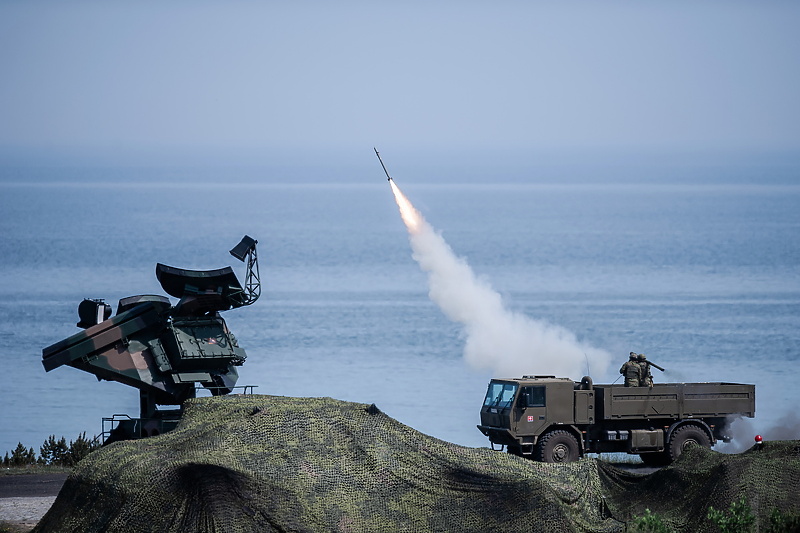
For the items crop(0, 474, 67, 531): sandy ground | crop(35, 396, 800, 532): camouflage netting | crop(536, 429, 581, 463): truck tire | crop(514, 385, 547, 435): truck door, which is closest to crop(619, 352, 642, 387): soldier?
crop(536, 429, 581, 463): truck tire

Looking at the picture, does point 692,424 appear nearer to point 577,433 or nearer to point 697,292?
point 577,433

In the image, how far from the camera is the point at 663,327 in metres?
81.7

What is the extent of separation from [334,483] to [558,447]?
11.2m

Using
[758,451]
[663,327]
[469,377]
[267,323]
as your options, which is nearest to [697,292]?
[663,327]

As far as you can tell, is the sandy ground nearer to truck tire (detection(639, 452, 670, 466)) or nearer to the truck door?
the truck door

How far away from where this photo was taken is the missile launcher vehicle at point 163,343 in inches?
1221

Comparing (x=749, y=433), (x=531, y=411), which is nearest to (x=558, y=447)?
(x=531, y=411)

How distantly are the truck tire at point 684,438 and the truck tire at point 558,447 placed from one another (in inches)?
90.4

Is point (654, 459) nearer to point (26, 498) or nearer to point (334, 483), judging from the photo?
point (334, 483)

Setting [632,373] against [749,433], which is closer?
[632,373]

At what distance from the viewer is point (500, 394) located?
33.7 m

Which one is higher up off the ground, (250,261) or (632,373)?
(250,261)

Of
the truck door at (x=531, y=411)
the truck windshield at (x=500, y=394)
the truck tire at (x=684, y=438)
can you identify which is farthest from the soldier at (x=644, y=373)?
the truck windshield at (x=500, y=394)

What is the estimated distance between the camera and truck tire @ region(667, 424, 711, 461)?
3425 cm
